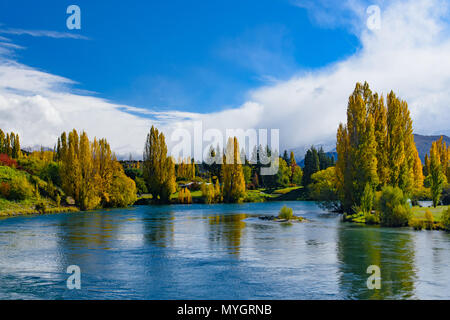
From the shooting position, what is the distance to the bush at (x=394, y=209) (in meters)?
36.6

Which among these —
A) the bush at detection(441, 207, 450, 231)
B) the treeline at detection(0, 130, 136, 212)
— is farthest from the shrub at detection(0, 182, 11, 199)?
the bush at detection(441, 207, 450, 231)

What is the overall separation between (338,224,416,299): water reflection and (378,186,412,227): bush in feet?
11.0

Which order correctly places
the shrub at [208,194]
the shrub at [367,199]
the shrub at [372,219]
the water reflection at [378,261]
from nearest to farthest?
the water reflection at [378,261]
the shrub at [372,219]
the shrub at [367,199]
the shrub at [208,194]

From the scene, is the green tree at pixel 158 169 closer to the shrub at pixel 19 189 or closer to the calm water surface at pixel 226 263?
the shrub at pixel 19 189

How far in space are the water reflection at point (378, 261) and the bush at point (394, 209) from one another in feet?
11.0

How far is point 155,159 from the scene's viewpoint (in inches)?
3506

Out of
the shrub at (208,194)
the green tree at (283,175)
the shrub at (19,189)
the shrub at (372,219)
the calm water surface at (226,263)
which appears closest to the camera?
the calm water surface at (226,263)

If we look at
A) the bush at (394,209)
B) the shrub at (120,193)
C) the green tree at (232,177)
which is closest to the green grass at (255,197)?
the green tree at (232,177)

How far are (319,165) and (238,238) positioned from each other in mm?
101537

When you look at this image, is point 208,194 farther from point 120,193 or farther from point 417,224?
point 417,224

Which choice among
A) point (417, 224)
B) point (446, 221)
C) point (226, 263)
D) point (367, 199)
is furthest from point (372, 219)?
point (226, 263)

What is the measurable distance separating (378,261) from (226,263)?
8021mm
